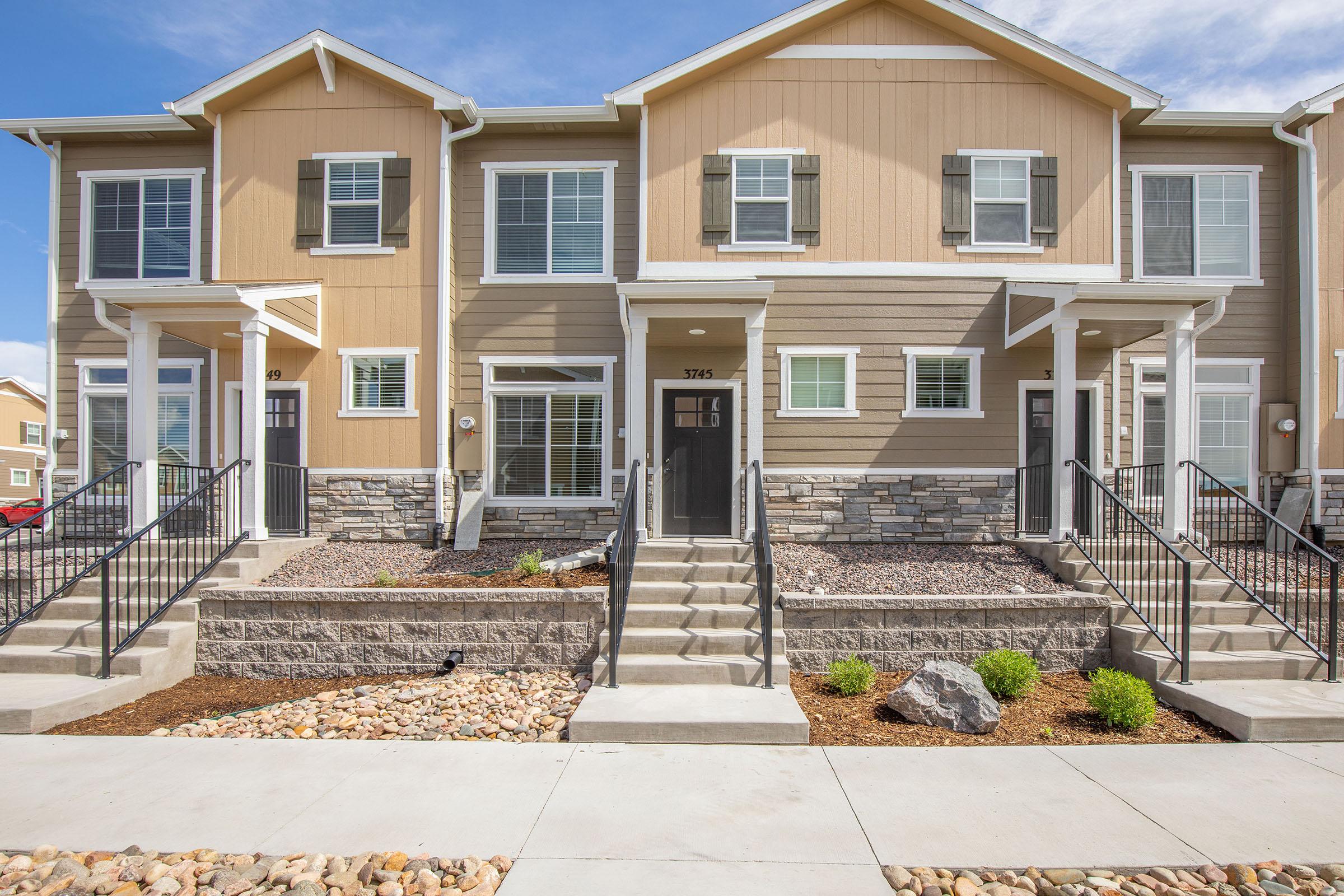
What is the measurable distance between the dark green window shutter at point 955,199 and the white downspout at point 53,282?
11498mm

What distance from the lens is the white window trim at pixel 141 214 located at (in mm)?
Result: 9711

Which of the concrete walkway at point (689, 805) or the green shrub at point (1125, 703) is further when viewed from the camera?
the green shrub at point (1125, 703)

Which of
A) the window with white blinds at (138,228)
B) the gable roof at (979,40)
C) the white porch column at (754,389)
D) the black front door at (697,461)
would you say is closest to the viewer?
the white porch column at (754,389)

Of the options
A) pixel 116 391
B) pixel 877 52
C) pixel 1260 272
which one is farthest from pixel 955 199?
pixel 116 391

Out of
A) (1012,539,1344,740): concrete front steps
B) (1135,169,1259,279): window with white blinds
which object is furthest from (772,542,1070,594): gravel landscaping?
(1135,169,1259,279): window with white blinds

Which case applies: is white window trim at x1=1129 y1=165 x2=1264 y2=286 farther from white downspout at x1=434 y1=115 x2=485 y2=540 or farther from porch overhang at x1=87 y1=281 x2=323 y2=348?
porch overhang at x1=87 y1=281 x2=323 y2=348

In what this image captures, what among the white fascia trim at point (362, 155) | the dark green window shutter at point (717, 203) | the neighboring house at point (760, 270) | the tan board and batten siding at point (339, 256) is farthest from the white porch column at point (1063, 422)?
the white fascia trim at point (362, 155)

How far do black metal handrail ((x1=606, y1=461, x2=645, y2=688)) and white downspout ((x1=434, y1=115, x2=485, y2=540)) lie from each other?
2.72 meters

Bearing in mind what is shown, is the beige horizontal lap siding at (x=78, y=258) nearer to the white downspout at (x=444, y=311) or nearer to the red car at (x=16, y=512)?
the white downspout at (x=444, y=311)

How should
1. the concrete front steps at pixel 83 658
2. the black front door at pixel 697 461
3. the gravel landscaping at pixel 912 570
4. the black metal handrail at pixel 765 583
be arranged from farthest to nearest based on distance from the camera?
the black front door at pixel 697 461
the gravel landscaping at pixel 912 570
the black metal handrail at pixel 765 583
the concrete front steps at pixel 83 658

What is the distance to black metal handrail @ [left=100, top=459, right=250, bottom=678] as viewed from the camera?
20.0ft

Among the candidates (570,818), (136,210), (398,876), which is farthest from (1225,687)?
(136,210)

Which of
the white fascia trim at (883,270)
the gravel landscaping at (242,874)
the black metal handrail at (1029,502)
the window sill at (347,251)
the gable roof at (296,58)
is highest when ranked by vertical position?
the gable roof at (296,58)

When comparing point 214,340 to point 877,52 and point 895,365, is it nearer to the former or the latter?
point 895,365
